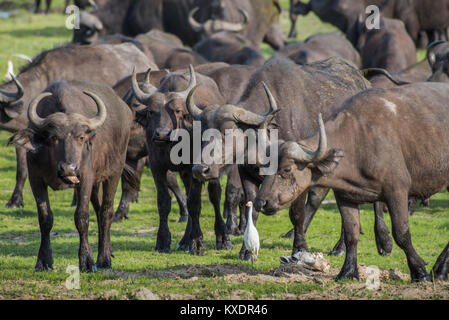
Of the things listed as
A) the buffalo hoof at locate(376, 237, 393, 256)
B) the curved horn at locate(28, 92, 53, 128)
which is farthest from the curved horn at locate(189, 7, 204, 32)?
the curved horn at locate(28, 92, 53, 128)

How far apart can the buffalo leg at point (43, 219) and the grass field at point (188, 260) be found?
0.42 ft

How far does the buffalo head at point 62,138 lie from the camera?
27.4 feet

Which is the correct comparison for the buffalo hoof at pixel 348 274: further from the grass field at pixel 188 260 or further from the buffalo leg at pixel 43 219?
the buffalo leg at pixel 43 219

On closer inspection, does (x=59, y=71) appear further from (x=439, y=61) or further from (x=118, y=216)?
(x=439, y=61)

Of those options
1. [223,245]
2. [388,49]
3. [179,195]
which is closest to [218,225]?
[223,245]

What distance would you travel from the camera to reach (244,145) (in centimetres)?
948

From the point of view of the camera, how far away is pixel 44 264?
29.5ft

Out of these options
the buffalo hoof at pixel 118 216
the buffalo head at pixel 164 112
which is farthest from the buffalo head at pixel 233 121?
the buffalo hoof at pixel 118 216

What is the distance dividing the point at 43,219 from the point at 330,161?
10.1ft

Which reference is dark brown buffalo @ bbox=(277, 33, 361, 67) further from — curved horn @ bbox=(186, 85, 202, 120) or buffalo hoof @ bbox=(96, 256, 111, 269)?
buffalo hoof @ bbox=(96, 256, 111, 269)

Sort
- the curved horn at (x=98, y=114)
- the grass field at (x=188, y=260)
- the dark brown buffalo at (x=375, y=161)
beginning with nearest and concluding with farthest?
the grass field at (x=188, y=260) → the dark brown buffalo at (x=375, y=161) → the curved horn at (x=98, y=114)
